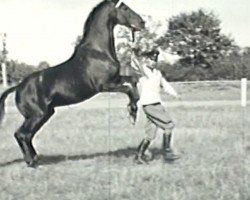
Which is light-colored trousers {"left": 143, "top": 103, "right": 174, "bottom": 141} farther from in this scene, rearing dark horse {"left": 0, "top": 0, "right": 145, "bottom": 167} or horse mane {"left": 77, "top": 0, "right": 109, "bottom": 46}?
horse mane {"left": 77, "top": 0, "right": 109, "bottom": 46}

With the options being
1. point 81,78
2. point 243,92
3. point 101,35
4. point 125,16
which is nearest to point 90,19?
point 101,35

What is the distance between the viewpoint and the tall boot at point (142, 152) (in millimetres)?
5223

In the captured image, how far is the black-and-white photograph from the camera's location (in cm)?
507

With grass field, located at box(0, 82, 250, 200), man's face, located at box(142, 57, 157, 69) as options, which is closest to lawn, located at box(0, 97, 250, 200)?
grass field, located at box(0, 82, 250, 200)

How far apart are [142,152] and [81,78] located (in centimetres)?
76

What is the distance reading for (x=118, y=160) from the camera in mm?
5242

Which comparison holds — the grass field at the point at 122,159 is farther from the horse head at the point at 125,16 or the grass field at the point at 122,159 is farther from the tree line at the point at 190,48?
the horse head at the point at 125,16

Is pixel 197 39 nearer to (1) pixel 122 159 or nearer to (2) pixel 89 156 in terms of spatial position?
(1) pixel 122 159

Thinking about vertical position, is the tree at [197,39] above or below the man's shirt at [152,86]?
above

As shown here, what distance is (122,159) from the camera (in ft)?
17.2

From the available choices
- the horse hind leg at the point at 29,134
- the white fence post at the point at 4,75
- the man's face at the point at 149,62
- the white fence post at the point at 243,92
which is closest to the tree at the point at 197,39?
the man's face at the point at 149,62

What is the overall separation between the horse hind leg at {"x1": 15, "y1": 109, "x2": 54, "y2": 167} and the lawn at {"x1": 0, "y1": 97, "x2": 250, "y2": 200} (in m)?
0.05

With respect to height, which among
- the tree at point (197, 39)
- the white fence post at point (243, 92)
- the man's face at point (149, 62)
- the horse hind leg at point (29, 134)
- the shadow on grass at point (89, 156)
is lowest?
the shadow on grass at point (89, 156)

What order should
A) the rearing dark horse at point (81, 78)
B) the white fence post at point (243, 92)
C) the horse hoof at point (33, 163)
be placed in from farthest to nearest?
the white fence post at point (243, 92) < the horse hoof at point (33, 163) < the rearing dark horse at point (81, 78)
